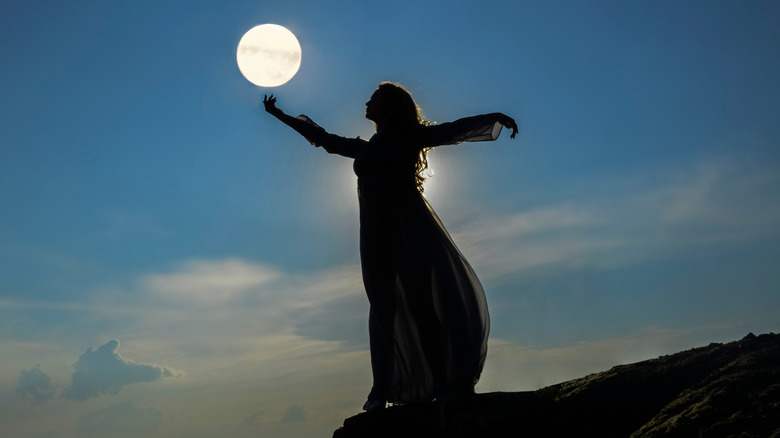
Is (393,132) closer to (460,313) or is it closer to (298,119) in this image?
(298,119)

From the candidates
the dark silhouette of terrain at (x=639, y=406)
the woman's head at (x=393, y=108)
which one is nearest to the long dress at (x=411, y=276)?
the woman's head at (x=393, y=108)

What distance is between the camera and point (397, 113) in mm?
8406

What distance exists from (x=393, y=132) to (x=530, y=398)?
337cm

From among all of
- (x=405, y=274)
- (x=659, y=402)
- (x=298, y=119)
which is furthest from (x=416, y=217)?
(x=659, y=402)

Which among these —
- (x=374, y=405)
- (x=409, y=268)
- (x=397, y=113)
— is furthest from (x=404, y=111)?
(x=374, y=405)

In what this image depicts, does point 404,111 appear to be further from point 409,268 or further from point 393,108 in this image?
point 409,268

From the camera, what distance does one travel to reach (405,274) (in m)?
8.11

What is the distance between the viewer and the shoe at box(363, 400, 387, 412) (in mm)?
8055

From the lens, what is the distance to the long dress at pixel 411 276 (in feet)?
26.0

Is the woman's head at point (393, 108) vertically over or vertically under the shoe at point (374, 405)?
over

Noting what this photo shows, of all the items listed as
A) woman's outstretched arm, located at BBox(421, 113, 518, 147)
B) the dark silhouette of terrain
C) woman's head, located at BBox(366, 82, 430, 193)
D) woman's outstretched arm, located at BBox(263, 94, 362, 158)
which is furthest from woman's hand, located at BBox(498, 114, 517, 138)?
the dark silhouette of terrain

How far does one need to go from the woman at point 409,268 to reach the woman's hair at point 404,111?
1 cm

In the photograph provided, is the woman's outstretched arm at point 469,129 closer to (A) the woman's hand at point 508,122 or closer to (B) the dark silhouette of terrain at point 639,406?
(A) the woman's hand at point 508,122

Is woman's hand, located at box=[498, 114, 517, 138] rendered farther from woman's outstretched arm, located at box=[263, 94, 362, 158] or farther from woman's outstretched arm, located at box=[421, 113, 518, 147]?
woman's outstretched arm, located at box=[263, 94, 362, 158]
